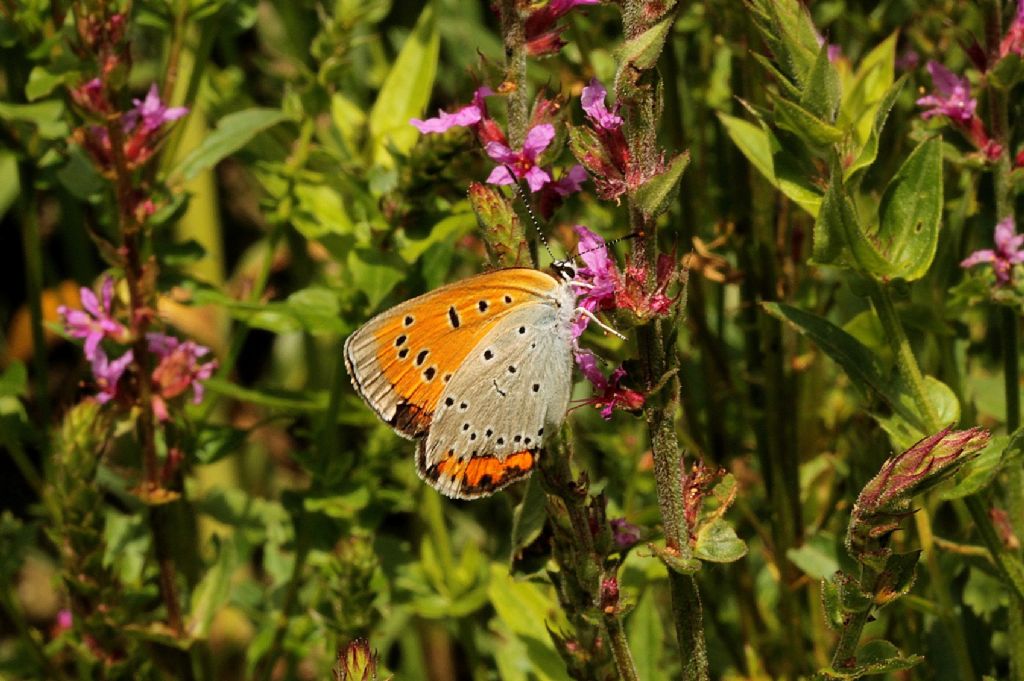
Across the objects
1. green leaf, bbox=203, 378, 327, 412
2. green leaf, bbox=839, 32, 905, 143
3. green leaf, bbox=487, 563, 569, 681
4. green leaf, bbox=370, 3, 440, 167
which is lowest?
green leaf, bbox=487, 563, 569, 681

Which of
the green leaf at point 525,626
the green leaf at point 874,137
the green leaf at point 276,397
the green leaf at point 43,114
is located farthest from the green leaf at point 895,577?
the green leaf at point 43,114

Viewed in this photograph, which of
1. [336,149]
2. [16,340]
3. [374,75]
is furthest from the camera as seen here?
[16,340]

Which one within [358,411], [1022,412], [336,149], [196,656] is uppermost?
[336,149]

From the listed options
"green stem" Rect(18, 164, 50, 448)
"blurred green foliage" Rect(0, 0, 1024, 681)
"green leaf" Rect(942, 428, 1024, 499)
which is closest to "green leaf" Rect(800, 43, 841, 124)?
"blurred green foliage" Rect(0, 0, 1024, 681)

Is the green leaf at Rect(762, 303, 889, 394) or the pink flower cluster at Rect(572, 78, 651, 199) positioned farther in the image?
the green leaf at Rect(762, 303, 889, 394)

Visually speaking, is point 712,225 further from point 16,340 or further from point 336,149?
point 16,340

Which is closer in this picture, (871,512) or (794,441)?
(871,512)

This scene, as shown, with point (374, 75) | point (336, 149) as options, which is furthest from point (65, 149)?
point (374, 75)

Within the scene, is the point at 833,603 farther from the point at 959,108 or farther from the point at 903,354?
the point at 959,108

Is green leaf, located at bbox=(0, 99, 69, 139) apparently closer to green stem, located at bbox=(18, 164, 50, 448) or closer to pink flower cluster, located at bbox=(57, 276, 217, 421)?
green stem, located at bbox=(18, 164, 50, 448)
